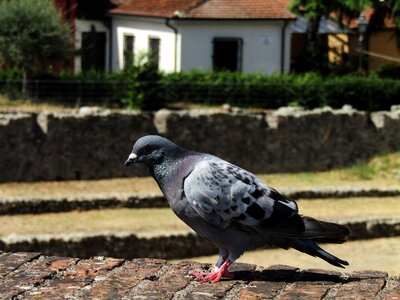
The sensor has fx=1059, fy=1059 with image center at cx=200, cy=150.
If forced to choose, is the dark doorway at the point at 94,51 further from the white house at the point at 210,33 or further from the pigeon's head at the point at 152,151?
the pigeon's head at the point at 152,151

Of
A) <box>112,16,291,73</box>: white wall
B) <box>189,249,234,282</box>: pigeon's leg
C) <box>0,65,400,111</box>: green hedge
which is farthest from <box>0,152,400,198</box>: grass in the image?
<box>189,249,234,282</box>: pigeon's leg

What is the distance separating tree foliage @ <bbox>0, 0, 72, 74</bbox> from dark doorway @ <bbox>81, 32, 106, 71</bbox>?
239 inches

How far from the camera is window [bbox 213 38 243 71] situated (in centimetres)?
3331

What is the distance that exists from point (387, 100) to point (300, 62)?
5916mm

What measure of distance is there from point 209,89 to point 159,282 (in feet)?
72.6

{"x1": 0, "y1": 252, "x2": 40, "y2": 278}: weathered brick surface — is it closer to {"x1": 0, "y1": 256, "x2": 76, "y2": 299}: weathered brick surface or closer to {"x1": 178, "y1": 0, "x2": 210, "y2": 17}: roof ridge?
{"x1": 0, "y1": 256, "x2": 76, "y2": 299}: weathered brick surface

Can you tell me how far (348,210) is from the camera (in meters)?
21.1

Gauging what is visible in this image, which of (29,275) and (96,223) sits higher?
(29,275)

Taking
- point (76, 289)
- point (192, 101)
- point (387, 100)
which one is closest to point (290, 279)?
point (76, 289)

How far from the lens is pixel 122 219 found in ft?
62.7

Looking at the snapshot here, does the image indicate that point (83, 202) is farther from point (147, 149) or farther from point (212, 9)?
point (212, 9)

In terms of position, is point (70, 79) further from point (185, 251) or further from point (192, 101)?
point (185, 251)

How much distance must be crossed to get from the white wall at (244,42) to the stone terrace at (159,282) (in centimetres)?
2665

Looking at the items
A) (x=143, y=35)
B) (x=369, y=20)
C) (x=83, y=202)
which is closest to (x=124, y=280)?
(x=83, y=202)
